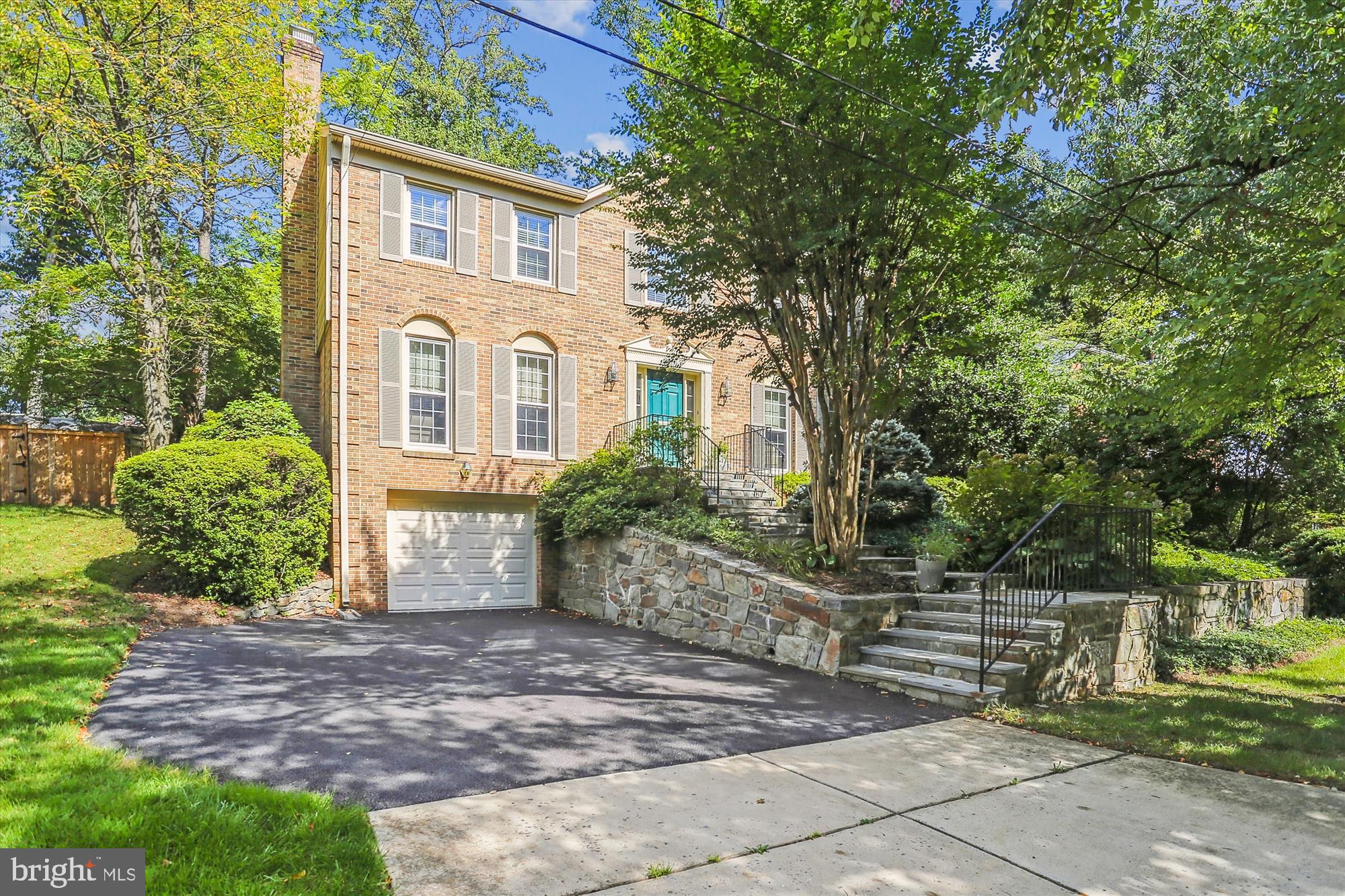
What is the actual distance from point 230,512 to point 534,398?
16.2 feet

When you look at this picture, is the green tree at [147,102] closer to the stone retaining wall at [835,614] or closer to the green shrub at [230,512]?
the green shrub at [230,512]

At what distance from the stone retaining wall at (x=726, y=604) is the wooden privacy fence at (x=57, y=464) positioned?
11.1m

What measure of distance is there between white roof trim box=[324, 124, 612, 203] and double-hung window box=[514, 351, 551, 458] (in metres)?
2.84

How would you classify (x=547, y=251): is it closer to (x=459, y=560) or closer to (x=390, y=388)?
(x=390, y=388)

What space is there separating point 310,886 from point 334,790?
1027mm

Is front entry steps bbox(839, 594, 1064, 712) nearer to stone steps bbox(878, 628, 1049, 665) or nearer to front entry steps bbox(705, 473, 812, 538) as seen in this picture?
stone steps bbox(878, 628, 1049, 665)

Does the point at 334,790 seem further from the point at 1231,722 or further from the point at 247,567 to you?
the point at 247,567

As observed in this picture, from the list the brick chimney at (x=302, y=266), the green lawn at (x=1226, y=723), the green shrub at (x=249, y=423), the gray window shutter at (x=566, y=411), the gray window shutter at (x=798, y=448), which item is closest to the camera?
the green lawn at (x=1226, y=723)

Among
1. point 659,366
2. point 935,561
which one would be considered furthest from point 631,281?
point 935,561

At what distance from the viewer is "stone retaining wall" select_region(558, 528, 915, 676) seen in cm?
691

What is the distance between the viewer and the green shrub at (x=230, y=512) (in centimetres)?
893

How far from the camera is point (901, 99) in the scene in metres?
6.96

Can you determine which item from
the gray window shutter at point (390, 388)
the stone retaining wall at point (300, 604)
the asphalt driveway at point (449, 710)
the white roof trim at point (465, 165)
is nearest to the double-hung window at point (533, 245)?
the white roof trim at point (465, 165)

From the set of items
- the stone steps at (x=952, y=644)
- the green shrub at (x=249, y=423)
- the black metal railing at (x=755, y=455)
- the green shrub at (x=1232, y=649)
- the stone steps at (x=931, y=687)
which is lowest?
the green shrub at (x=1232, y=649)
